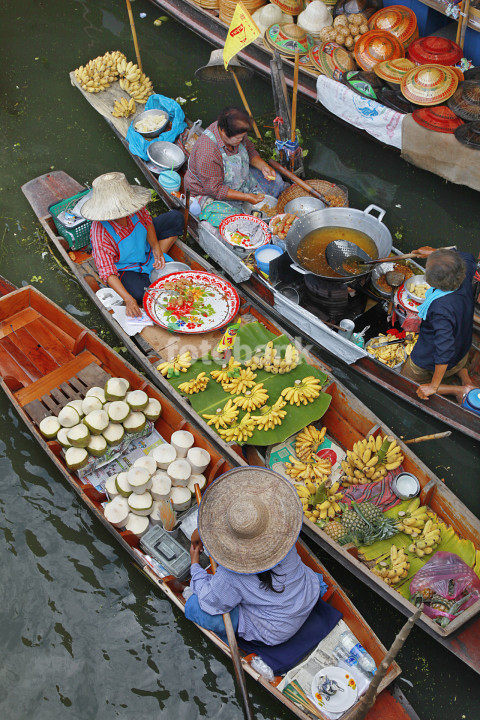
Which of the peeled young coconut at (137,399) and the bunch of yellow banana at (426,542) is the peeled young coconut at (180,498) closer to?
the peeled young coconut at (137,399)

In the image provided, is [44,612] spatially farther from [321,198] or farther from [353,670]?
[321,198]

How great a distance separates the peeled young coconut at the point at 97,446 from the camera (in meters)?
5.34

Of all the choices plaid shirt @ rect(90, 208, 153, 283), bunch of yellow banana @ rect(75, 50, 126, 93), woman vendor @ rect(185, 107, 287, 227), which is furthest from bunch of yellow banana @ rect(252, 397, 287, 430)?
bunch of yellow banana @ rect(75, 50, 126, 93)

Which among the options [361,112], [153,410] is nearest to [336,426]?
[153,410]

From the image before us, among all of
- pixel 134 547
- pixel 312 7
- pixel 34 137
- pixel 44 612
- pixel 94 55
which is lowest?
pixel 44 612

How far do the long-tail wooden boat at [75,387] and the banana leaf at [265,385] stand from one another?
0.80ft

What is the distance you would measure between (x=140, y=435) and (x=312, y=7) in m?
7.61

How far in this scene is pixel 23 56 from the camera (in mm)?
10625

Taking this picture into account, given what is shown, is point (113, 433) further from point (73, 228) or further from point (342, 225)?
point (342, 225)

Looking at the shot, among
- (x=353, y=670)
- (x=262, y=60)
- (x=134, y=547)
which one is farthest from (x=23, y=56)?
(x=353, y=670)

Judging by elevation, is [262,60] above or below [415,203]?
above

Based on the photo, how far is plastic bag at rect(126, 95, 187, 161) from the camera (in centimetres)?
786

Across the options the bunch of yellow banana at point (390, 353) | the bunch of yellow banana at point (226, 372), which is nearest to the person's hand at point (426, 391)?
the bunch of yellow banana at point (390, 353)

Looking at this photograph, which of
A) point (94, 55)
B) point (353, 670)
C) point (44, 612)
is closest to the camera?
point (353, 670)
